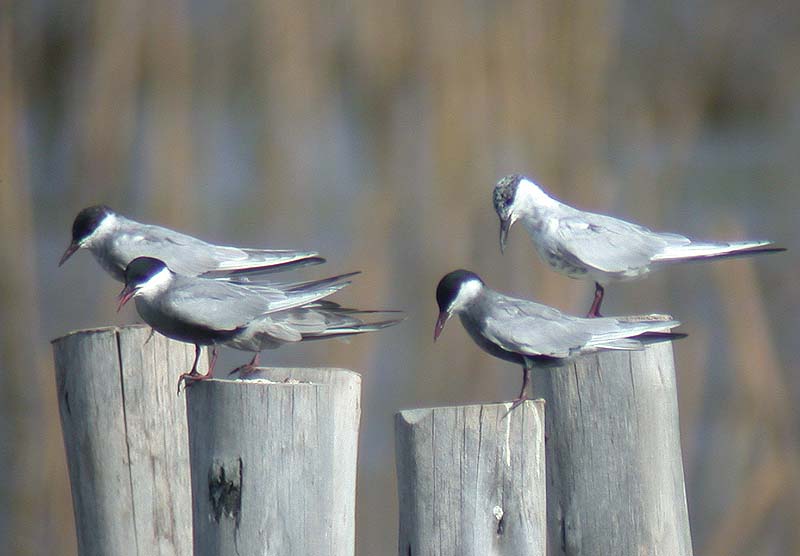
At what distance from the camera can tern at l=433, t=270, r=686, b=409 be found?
4492mm

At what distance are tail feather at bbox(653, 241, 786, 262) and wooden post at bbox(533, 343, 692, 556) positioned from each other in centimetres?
109

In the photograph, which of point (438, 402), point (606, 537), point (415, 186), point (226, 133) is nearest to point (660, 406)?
point (606, 537)

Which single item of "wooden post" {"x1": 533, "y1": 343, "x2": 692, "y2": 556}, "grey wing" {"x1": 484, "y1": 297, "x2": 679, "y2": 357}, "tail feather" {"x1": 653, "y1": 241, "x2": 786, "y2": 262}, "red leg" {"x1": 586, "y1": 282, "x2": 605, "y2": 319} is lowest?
"wooden post" {"x1": 533, "y1": 343, "x2": 692, "y2": 556}

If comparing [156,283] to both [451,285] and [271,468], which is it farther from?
[271,468]

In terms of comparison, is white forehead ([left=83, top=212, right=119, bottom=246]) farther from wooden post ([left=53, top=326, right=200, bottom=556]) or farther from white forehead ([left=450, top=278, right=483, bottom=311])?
white forehead ([left=450, top=278, right=483, bottom=311])

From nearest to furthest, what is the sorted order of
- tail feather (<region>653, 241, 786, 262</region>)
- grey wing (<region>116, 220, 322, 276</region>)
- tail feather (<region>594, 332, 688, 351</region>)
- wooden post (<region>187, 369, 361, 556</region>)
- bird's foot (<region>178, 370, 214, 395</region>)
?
wooden post (<region>187, 369, 361, 556</region>)
bird's foot (<region>178, 370, 214, 395</region>)
tail feather (<region>594, 332, 688, 351</region>)
tail feather (<region>653, 241, 786, 262</region>)
grey wing (<region>116, 220, 322, 276</region>)

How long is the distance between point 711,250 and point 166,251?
225 cm

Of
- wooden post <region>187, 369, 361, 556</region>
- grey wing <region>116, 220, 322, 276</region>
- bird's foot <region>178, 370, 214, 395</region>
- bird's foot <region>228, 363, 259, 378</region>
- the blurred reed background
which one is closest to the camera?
wooden post <region>187, 369, 361, 556</region>

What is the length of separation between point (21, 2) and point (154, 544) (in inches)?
200

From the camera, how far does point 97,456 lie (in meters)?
4.31

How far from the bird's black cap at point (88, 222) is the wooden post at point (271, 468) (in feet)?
8.43

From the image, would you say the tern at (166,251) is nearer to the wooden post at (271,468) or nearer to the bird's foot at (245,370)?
the bird's foot at (245,370)

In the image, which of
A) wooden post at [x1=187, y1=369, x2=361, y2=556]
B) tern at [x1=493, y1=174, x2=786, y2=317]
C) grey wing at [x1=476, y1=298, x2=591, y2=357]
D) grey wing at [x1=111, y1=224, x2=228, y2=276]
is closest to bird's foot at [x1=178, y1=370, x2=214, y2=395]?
wooden post at [x1=187, y1=369, x2=361, y2=556]

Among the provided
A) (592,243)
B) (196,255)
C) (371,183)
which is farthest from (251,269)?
(371,183)
